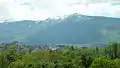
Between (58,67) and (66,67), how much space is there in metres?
3.40

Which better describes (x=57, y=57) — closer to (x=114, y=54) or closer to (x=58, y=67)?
(x=58, y=67)

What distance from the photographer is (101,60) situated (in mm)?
82625

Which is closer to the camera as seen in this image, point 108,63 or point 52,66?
point 52,66

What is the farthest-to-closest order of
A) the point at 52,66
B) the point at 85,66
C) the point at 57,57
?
the point at 85,66, the point at 57,57, the point at 52,66

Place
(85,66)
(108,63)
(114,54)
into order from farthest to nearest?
(114,54), (85,66), (108,63)

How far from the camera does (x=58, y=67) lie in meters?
76.6

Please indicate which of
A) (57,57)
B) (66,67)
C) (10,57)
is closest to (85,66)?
(57,57)

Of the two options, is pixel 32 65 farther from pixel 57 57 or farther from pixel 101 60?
pixel 57 57

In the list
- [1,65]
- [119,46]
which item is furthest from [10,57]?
[119,46]

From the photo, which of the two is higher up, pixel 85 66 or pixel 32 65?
pixel 32 65

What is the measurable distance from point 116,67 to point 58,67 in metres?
15.9

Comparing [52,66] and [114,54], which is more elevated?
[52,66]

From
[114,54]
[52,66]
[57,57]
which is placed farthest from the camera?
[114,54]

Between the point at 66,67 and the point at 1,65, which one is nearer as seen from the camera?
the point at 66,67
